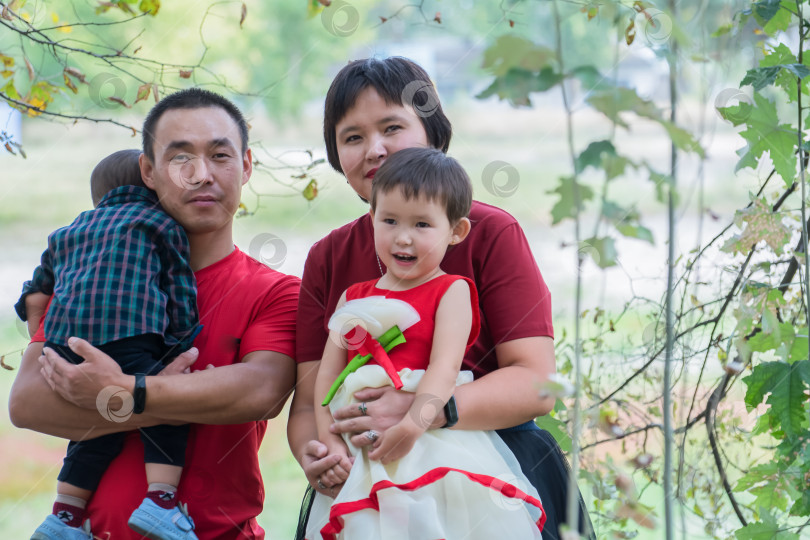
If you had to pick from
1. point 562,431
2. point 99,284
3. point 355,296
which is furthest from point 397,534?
point 99,284

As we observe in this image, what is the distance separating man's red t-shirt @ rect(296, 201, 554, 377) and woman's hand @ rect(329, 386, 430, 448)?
0.74 feet

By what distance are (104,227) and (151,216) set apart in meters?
0.11

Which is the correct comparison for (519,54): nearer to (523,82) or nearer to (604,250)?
(523,82)

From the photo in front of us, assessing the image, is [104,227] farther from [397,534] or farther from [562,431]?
[562,431]

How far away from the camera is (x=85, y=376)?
1706mm

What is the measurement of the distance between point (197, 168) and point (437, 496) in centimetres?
102

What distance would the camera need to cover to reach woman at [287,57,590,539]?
148 centimetres

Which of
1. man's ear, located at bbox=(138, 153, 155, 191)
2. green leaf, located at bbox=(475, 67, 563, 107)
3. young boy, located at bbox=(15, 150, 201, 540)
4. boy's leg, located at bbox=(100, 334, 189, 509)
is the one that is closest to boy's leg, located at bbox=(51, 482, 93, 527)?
young boy, located at bbox=(15, 150, 201, 540)

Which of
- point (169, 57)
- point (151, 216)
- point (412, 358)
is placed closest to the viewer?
point (412, 358)

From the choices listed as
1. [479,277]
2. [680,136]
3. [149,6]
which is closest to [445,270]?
[479,277]

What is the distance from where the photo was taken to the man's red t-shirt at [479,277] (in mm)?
1589

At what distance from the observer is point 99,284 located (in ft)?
5.89

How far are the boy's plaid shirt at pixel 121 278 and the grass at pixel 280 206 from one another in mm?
1760

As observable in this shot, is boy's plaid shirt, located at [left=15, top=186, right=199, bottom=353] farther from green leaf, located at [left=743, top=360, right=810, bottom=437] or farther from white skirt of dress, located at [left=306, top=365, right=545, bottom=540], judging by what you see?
green leaf, located at [left=743, top=360, right=810, bottom=437]
